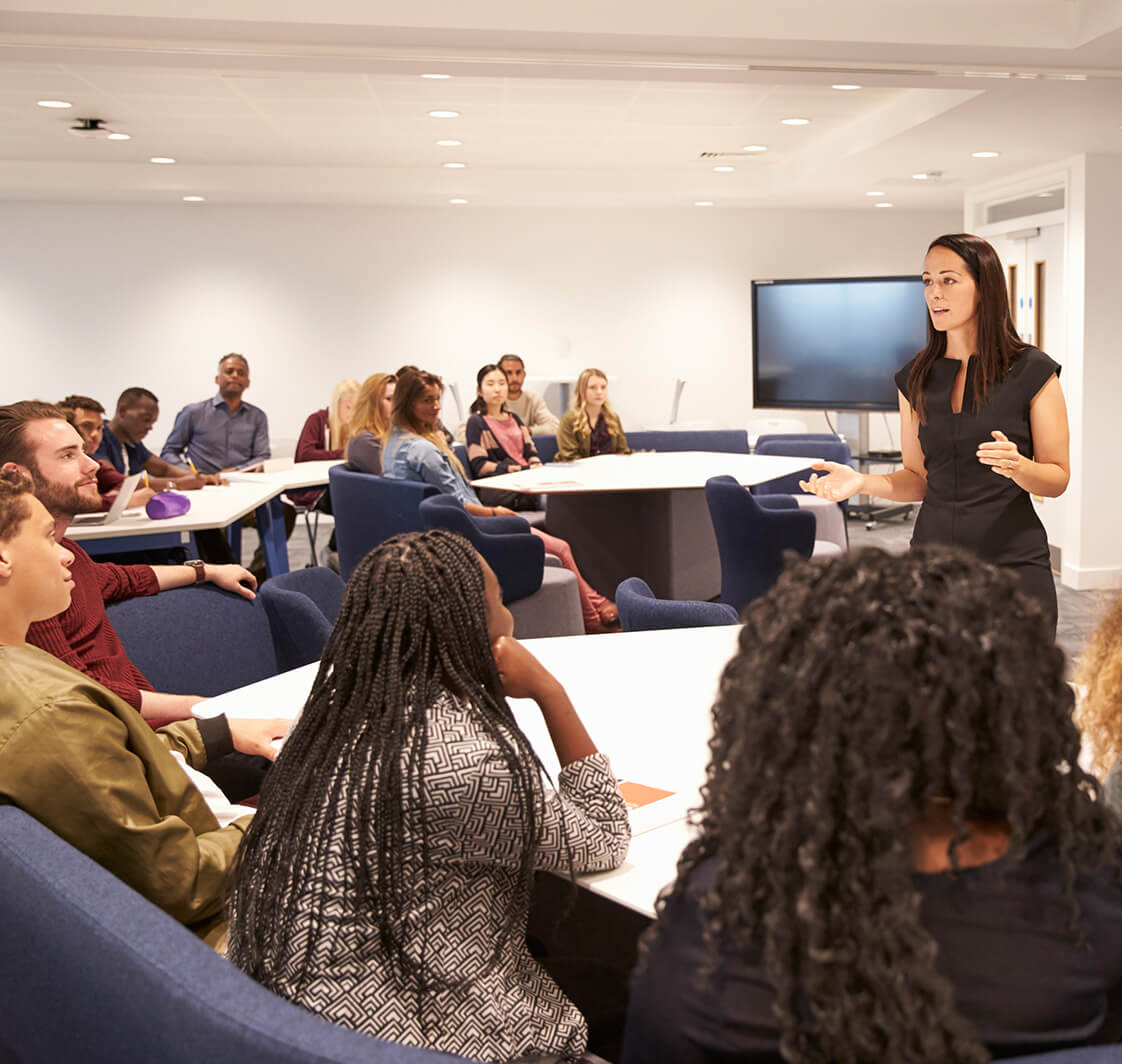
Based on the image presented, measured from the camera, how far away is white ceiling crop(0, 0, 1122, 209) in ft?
13.9

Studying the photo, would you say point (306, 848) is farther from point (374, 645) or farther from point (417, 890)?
point (374, 645)

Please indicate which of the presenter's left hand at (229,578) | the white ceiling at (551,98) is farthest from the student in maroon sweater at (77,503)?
the white ceiling at (551,98)

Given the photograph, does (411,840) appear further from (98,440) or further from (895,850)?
(98,440)

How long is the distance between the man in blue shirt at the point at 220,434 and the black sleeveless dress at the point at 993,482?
608 cm

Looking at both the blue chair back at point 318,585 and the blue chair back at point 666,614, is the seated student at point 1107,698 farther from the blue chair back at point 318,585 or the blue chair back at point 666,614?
the blue chair back at point 318,585

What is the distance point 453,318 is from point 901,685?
10.4 m

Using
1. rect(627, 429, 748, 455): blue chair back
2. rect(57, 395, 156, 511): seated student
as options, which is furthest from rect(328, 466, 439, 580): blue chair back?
rect(627, 429, 748, 455): blue chair back

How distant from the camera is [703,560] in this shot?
632 centimetres

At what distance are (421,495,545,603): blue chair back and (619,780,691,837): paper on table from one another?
2706mm

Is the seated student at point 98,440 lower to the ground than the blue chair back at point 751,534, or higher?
higher

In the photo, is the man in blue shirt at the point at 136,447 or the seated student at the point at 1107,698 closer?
the seated student at the point at 1107,698

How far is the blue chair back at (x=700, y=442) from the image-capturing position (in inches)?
320

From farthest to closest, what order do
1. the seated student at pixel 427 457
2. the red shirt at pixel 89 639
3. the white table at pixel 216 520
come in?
the seated student at pixel 427 457
the white table at pixel 216 520
the red shirt at pixel 89 639

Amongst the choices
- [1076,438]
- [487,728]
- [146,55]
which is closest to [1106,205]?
[1076,438]
